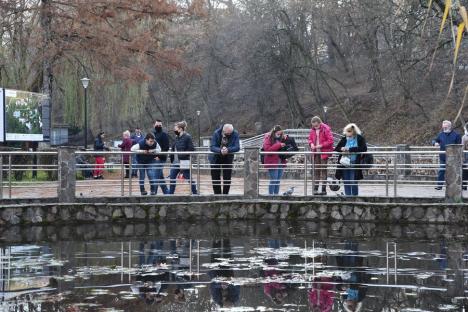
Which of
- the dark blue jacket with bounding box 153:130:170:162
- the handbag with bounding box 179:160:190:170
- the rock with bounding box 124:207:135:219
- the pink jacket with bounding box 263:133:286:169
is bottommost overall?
the rock with bounding box 124:207:135:219

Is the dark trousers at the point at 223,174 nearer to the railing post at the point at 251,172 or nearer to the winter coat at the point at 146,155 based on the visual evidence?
the railing post at the point at 251,172

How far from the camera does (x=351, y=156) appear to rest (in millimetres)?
19531

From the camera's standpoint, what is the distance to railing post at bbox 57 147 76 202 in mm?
19109

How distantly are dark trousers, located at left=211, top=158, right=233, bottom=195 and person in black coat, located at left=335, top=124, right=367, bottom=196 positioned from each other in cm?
264

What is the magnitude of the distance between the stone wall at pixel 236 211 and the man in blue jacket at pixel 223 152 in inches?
23.0

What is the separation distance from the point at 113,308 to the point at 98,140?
2495 cm

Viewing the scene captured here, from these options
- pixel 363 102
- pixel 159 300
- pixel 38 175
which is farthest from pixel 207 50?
pixel 159 300

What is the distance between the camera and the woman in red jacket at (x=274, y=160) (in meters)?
20.3

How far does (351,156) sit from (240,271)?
8.78 m

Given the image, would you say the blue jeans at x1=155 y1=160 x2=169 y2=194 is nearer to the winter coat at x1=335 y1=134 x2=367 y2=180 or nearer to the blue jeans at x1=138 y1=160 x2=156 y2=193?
the blue jeans at x1=138 y1=160 x2=156 y2=193

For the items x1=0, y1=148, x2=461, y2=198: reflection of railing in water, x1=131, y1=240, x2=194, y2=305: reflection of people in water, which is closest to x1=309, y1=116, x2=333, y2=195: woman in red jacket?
x1=0, y1=148, x2=461, y2=198: reflection of railing in water

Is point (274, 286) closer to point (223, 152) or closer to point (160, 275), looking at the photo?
point (160, 275)

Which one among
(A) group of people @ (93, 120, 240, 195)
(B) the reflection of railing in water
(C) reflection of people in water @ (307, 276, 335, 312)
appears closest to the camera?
(C) reflection of people in water @ (307, 276, 335, 312)

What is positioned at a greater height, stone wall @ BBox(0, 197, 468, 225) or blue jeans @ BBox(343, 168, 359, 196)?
blue jeans @ BBox(343, 168, 359, 196)
